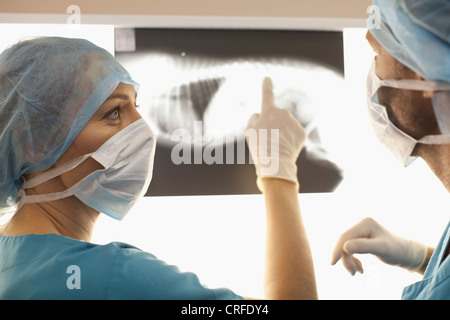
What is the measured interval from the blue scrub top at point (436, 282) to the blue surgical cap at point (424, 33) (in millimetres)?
452

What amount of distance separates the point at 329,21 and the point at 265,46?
268 mm

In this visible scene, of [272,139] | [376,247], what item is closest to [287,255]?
[376,247]

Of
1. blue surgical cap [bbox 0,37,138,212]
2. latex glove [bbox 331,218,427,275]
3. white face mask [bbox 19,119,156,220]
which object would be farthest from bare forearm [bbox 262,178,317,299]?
blue surgical cap [bbox 0,37,138,212]

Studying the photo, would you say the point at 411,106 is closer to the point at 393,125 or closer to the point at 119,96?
the point at 393,125

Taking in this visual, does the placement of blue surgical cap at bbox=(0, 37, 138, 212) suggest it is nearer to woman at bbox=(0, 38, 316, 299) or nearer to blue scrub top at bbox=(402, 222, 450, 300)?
woman at bbox=(0, 38, 316, 299)

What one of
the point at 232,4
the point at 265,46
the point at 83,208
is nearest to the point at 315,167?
the point at 265,46

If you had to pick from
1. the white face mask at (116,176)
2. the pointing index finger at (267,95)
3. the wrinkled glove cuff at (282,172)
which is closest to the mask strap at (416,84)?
the wrinkled glove cuff at (282,172)

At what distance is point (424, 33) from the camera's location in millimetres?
1037

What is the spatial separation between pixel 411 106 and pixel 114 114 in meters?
0.82

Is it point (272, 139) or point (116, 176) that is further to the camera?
point (272, 139)

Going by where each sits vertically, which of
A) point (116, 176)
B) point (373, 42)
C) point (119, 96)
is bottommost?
point (116, 176)

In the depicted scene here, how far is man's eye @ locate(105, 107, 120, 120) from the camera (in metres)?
1.28

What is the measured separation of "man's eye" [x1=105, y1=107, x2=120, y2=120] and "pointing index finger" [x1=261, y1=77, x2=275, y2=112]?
557mm
